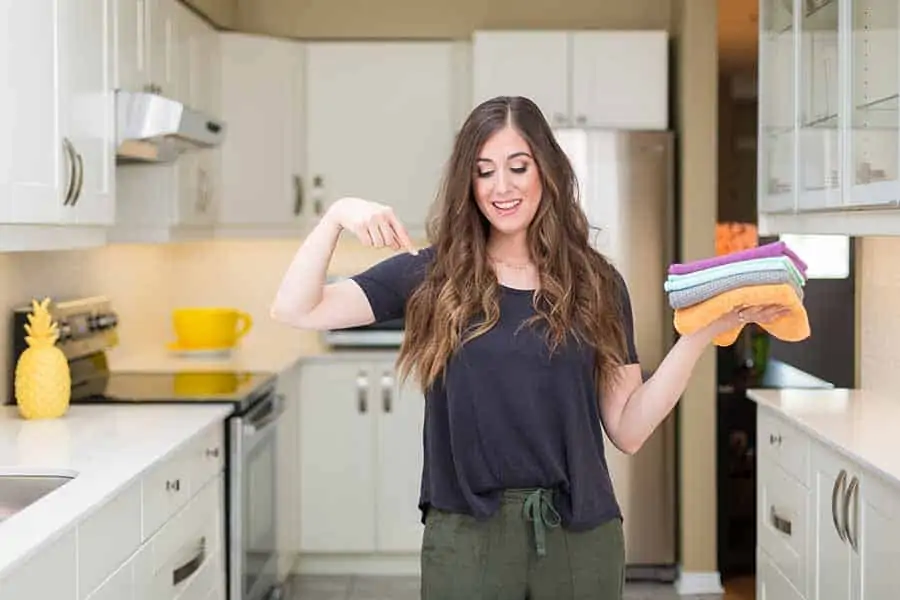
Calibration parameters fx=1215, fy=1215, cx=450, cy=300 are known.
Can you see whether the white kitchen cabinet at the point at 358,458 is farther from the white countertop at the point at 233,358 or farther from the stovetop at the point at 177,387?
the stovetop at the point at 177,387

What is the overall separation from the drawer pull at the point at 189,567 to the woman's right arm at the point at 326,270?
111 cm

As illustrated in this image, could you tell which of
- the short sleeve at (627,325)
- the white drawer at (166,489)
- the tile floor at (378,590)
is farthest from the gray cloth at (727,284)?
the tile floor at (378,590)

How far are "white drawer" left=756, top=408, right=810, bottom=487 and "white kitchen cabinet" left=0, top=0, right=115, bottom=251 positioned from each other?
1.89 m

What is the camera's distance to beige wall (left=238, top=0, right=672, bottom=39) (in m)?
5.25

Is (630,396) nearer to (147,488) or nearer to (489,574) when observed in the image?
(489,574)

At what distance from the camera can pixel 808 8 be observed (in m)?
3.27

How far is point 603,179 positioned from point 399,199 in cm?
89

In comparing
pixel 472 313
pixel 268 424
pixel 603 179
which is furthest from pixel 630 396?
pixel 603 179

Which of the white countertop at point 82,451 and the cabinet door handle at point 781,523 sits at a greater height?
the white countertop at point 82,451

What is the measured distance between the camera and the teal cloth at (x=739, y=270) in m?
1.80

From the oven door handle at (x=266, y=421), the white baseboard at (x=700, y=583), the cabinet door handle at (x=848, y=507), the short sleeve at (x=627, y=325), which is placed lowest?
the white baseboard at (x=700, y=583)

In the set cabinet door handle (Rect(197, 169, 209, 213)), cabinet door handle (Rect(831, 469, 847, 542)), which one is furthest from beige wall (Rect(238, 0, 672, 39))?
cabinet door handle (Rect(831, 469, 847, 542))

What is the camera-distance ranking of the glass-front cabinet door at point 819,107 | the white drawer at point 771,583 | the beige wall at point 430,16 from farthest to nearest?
1. the beige wall at point 430,16
2. the white drawer at point 771,583
3. the glass-front cabinet door at point 819,107

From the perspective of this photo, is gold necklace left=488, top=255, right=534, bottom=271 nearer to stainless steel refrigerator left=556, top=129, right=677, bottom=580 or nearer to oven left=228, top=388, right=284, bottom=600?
oven left=228, top=388, right=284, bottom=600
